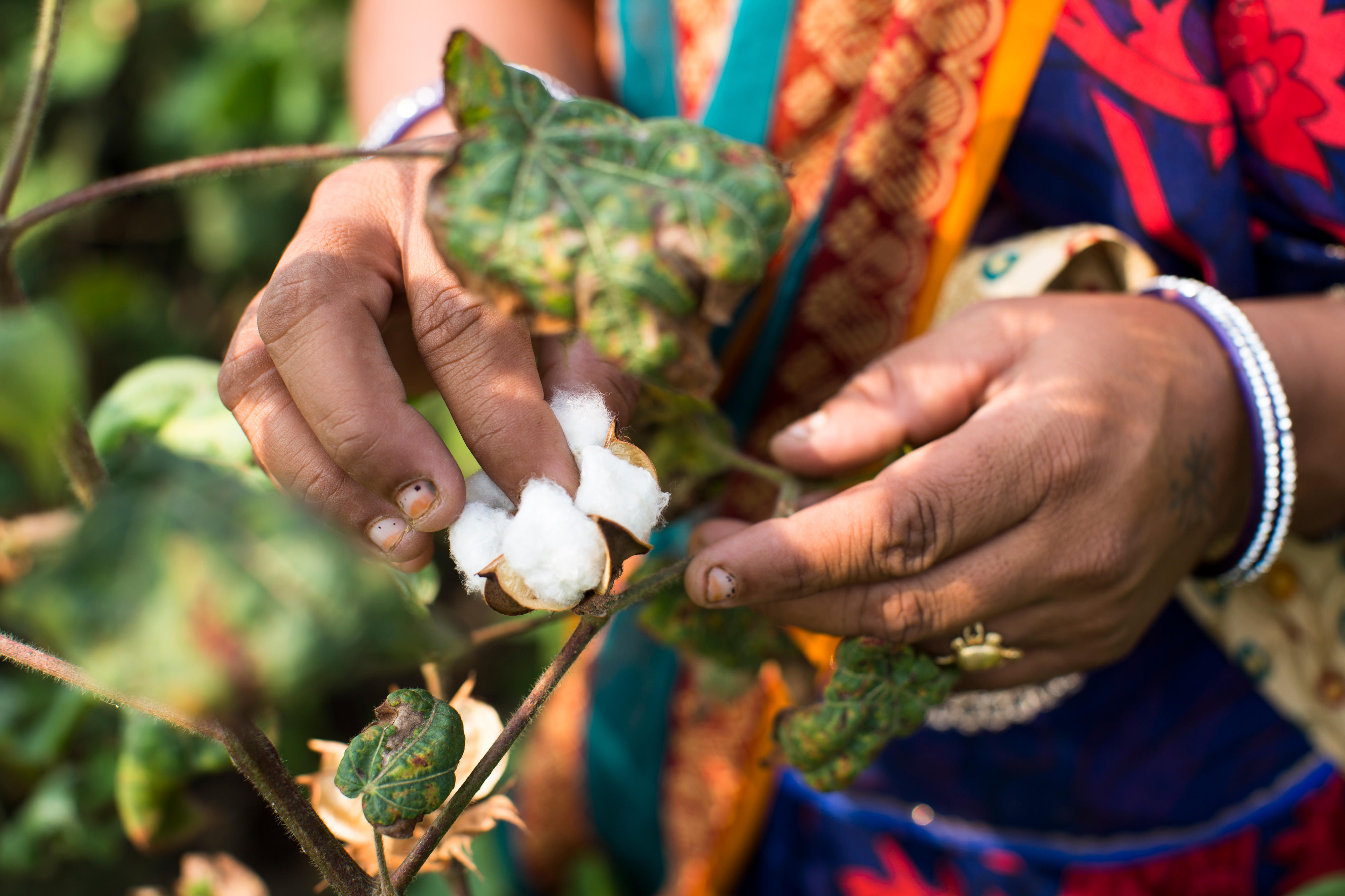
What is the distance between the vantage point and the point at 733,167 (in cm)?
48

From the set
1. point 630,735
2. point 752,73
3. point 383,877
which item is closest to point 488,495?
point 383,877

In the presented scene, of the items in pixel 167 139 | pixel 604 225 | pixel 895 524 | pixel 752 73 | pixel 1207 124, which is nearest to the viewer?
pixel 604 225

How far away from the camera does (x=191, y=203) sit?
88.3 inches

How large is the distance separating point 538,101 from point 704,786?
4.21ft

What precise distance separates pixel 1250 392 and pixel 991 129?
1.40ft

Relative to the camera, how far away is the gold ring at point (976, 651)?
87cm

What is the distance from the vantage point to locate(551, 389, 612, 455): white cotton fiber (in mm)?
680

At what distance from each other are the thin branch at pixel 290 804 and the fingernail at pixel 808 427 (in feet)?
1.84

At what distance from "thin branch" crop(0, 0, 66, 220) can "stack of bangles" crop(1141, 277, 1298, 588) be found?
42.2 inches

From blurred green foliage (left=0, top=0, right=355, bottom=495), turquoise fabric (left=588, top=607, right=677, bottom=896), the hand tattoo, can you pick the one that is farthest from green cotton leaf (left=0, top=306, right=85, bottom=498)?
blurred green foliage (left=0, top=0, right=355, bottom=495)

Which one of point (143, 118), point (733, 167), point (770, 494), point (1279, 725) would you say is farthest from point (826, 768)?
point (143, 118)

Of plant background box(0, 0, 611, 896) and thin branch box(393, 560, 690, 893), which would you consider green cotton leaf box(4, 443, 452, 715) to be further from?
plant background box(0, 0, 611, 896)

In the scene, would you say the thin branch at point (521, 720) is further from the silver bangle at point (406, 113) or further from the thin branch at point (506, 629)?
the silver bangle at point (406, 113)

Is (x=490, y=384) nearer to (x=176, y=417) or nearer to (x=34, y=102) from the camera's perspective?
(x=34, y=102)
